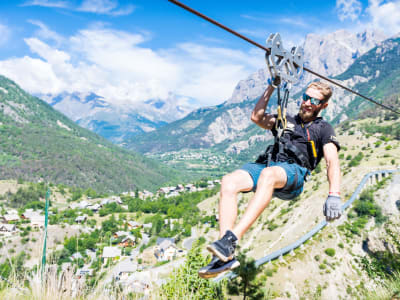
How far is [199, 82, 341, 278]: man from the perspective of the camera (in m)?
2.83

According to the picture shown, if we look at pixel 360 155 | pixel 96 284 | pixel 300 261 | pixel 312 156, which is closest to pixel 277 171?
pixel 312 156

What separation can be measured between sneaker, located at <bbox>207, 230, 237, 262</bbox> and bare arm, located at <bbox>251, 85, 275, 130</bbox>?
6.29 feet

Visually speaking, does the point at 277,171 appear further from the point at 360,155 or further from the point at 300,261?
the point at 360,155

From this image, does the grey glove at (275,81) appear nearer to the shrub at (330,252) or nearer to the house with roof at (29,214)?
the shrub at (330,252)

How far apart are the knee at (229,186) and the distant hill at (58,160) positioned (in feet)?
458

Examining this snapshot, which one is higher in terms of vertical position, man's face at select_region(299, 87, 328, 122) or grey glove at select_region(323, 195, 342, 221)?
man's face at select_region(299, 87, 328, 122)

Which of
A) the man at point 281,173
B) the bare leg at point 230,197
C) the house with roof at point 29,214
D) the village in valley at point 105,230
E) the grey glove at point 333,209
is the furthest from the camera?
the house with roof at point 29,214

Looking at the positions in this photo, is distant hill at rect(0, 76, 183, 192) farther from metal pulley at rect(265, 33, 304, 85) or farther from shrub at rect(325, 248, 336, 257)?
metal pulley at rect(265, 33, 304, 85)

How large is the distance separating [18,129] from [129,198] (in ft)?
340

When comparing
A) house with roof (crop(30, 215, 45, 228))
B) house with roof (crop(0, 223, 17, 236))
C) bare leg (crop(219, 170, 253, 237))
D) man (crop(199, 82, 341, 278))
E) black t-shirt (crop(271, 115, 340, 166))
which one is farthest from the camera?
house with roof (crop(30, 215, 45, 228))

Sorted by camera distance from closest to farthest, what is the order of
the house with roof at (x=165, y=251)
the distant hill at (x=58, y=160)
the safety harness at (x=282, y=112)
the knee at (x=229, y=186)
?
the knee at (x=229, y=186), the safety harness at (x=282, y=112), the house with roof at (x=165, y=251), the distant hill at (x=58, y=160)

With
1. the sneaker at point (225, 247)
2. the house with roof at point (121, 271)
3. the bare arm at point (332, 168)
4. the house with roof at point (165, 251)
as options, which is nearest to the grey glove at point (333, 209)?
the bare arm at point (332, 168)

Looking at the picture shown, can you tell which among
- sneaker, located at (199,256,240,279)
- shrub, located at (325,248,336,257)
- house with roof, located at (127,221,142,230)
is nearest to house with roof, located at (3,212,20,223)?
house with roof, located at (127,221,142,230)

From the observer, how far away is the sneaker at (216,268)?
275 centimetres
